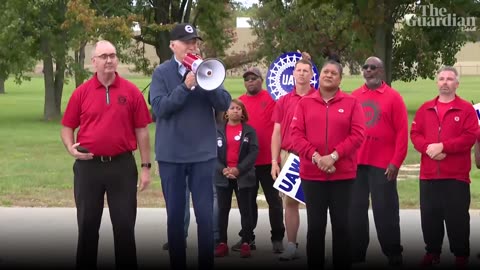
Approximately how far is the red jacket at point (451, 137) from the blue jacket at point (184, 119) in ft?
6.65

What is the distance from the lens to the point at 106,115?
7.73 metres

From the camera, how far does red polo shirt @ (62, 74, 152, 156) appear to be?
7738 mm

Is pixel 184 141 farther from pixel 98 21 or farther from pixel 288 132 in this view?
pixel 98 21

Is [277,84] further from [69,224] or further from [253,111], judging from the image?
[69,224]

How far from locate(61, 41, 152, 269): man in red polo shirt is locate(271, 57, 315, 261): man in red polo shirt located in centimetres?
161

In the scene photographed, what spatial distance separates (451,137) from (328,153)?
4.63 feet

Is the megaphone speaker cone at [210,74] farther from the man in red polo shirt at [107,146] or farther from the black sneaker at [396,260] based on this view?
the black sneaker at [396,260]

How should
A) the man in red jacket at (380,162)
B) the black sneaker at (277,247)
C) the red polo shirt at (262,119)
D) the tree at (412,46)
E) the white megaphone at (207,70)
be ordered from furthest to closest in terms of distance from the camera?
the tree at (412,46), the red polo shirt at (262,119), the black sneaker at (277,247), the man in red jacket at (380,162), the white megaphone at (207,70)

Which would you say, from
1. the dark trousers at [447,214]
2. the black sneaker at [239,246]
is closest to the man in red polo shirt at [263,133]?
the black sneaker at [239,246]

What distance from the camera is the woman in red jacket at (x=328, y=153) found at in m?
7.85

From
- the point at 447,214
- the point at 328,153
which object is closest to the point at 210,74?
the point at 328,153

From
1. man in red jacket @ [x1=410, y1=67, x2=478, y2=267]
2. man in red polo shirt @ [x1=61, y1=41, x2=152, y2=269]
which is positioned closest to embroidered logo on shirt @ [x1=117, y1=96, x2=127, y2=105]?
man in red polo shirt @ [x1=61, y1=41, x2=152, y2=269]

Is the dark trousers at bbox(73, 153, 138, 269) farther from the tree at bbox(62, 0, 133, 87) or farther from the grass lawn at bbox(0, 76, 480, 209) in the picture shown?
the tree at bbox(62, 0, 133, 87)

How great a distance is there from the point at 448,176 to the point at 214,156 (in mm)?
2182
